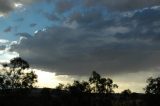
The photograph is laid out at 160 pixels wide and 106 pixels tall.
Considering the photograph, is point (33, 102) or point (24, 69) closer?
point (24, 69)

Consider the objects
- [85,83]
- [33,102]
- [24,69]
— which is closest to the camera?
[24,69]

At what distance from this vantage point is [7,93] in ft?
535

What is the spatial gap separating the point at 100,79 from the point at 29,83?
31.1m

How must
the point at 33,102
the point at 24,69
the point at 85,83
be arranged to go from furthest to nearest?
the point at 33,102, the point at 85,83, the point at 24,69

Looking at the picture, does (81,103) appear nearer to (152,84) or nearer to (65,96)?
(65,96)

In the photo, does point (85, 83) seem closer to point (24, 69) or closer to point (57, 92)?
point (57, 92)

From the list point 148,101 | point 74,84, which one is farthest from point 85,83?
point 148,101

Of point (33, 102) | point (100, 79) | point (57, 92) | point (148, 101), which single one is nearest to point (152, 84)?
point (148, 101)

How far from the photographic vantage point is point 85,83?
181 meters

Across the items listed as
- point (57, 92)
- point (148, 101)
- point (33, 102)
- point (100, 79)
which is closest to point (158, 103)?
point (148, 101)

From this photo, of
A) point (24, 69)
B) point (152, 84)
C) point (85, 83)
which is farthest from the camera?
point (85, 83)

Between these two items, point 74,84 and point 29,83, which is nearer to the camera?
point 29,83

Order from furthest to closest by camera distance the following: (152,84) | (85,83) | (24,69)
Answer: (85,83)
(152,84)
(24,69)

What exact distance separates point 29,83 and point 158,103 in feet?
132
